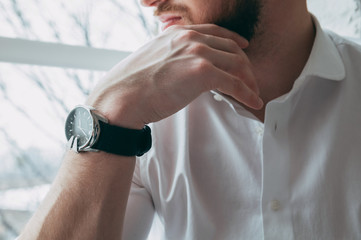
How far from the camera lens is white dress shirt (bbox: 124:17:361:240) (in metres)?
1.03

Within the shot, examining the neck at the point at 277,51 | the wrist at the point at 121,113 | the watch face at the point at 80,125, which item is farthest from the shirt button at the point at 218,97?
the watch face at the point at 80,125

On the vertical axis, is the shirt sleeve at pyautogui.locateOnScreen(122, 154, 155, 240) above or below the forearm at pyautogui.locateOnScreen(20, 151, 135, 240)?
below

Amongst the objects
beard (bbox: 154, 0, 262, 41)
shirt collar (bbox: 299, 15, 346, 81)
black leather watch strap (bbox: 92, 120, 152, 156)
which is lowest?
black leather watch strap (bbox: 92, 120, 152, 156)

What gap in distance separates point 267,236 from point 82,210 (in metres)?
0.52

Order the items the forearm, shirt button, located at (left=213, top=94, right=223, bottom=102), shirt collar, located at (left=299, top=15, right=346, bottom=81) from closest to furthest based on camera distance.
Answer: the forearm → shirt collar, located at (left=299, top=15, right=346, bottom=81) → shirt button, located at (left=213, top=94, right=223, bottom=102)

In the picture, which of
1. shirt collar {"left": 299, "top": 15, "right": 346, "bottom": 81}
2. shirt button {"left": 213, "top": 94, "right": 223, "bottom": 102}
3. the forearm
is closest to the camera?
the forearm

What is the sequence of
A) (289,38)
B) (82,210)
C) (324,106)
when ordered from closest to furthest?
(82,210) < (324,106) < (289,38)

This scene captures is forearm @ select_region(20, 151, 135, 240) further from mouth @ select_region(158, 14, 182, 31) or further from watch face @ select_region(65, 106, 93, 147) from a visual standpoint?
mouth @ select_region(158, 14, 182, 31)

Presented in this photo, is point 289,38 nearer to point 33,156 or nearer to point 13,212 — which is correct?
point 33,156

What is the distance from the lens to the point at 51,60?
1476 mm

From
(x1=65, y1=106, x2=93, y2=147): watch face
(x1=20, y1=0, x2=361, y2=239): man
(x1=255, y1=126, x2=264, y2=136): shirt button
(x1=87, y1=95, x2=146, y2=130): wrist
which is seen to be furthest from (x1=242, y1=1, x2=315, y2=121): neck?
(x1=65, y1=106, x2=93, y2=147): watch face

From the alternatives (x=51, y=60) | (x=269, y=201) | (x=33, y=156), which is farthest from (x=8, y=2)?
(x=269, y=201)

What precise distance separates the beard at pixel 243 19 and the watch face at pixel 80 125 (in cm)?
54

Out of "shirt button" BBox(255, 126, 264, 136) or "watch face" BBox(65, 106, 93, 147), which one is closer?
"watch face" BBox(65, 106, 93, 147)
